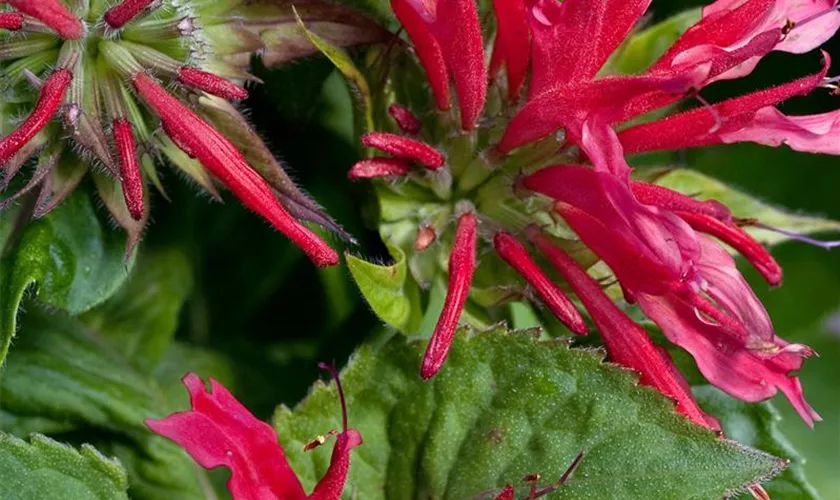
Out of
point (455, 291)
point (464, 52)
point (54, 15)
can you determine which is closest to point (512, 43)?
point (464, 52)

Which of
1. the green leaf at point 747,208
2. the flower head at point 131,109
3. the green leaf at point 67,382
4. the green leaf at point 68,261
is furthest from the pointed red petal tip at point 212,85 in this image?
the green leaf at point 747,208

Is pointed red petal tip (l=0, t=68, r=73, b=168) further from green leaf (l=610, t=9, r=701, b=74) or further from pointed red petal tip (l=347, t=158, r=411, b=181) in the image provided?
green leaf (l=610, t=9, r=701, b=74)

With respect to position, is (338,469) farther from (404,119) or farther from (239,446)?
(404,119)

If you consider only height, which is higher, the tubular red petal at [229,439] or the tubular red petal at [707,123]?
the tubular red petal at [707,123]

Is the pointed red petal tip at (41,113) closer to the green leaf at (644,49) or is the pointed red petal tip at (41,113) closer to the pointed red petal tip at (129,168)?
the pointed red petal tip at (129,168)

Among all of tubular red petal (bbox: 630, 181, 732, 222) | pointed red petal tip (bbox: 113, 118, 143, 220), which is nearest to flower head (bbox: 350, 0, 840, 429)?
tubular red petal (bbox: 630, 181, 732, 222)

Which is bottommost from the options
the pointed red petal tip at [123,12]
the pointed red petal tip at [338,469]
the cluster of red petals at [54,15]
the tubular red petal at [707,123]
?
the pointed red petal tip at [338,469]
